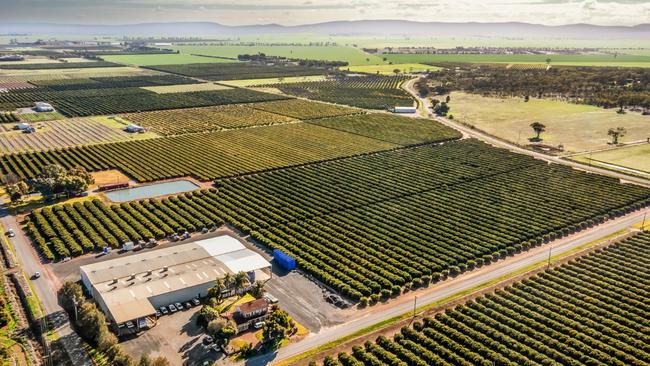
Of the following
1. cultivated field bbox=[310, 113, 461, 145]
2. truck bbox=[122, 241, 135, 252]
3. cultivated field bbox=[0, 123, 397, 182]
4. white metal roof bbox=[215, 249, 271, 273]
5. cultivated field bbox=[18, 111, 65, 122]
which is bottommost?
truck bbox=[122, 241, 135, 252]

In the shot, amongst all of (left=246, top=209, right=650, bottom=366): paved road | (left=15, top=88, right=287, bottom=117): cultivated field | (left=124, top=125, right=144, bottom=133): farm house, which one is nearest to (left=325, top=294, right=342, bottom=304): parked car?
(left=246, top=209, right=650, bottom=366): paved road

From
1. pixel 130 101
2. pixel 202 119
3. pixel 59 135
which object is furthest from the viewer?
pixel 130 101

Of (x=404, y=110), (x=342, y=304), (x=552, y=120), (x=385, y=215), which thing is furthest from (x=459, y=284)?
(x=404, y=110)

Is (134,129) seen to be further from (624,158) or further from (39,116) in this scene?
(624,158)

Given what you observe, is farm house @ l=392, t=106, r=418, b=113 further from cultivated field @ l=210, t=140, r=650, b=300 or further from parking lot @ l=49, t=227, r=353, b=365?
parking lot @ l=49, t=227, r=353, b=365

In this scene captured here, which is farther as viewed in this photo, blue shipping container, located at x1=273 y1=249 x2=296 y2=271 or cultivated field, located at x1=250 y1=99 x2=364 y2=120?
Answer: cultivated field, located at x1=250 y1=99 x2=364 y2=120

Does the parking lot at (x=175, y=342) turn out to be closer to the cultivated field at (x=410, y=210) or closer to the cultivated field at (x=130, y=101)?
the cultivated field at (x=410, y=210)

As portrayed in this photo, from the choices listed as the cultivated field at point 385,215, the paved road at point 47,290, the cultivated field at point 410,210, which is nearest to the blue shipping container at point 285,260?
the cultivated field at point 385,215

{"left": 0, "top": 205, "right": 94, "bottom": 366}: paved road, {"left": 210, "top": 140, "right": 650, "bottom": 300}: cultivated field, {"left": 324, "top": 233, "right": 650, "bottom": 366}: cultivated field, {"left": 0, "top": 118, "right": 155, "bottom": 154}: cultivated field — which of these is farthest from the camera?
{"left": 0, "top": 118, "right": 155, "bottom": 154}: cultivated field
